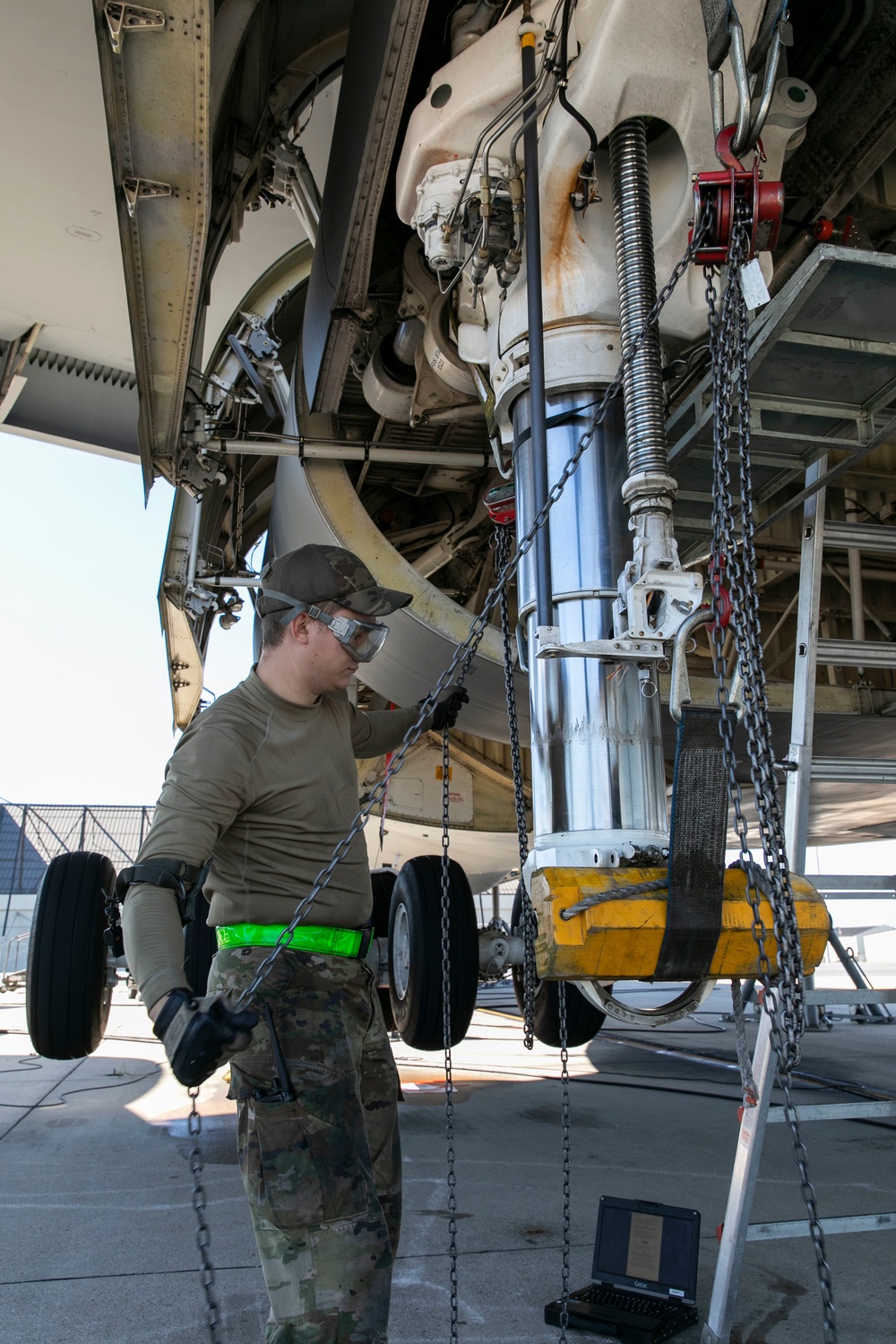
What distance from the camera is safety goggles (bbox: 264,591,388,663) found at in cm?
222

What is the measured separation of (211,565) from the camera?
653cm

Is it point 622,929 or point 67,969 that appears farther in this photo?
point 67,969

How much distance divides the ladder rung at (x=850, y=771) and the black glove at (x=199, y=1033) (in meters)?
2.19

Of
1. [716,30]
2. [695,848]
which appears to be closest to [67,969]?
[695,848]

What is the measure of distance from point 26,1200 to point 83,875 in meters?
1.07

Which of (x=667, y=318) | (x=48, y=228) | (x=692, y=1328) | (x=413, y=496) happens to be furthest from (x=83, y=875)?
(x=48, y=228)

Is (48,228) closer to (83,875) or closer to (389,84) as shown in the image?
(389,84)

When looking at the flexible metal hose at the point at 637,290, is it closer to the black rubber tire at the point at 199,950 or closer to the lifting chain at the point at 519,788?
the lifting chain at the point at 519,788

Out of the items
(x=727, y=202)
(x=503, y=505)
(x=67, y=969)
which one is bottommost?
(x=67, y=969)

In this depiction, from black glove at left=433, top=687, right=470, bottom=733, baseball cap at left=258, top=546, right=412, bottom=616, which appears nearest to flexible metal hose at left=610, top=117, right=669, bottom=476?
baseball cap at left=258, top=546, right=412, bottom=616

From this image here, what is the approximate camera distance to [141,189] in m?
3.46

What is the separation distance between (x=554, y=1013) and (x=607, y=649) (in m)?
1.47

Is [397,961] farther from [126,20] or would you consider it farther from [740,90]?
[126,20]

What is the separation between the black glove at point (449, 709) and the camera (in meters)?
2.94
